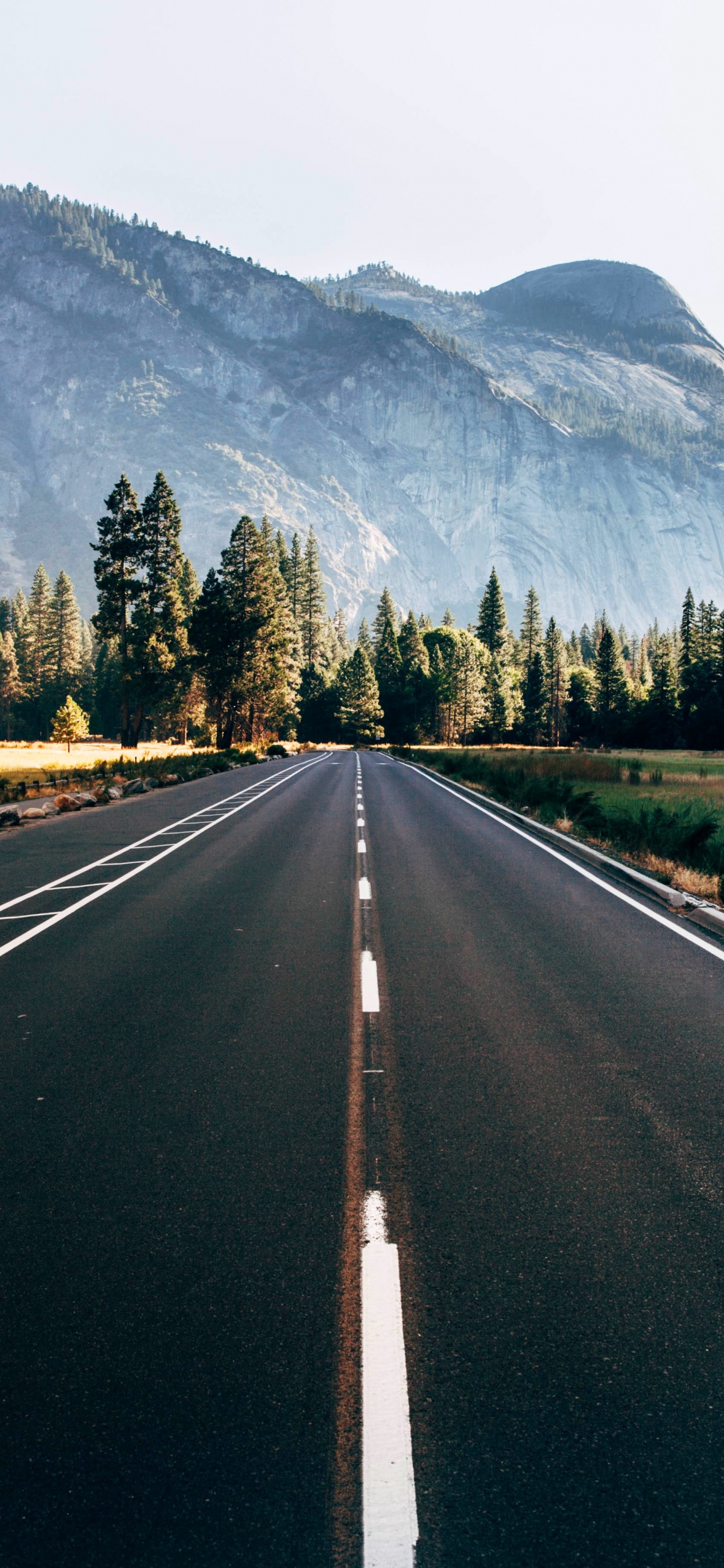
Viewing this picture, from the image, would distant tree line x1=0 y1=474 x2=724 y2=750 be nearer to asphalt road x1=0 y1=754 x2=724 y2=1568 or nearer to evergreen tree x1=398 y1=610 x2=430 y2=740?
evergreen tree x1=398 y1=610 x2=430 y2=740

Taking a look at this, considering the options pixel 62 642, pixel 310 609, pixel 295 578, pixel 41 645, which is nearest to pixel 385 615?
pixel 310 609

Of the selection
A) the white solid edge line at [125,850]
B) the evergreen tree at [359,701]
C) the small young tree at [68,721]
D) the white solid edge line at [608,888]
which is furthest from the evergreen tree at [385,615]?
the white solid edge line at [608,888]

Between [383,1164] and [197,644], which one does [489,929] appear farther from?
[197,644]

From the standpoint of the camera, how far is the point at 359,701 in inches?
4505

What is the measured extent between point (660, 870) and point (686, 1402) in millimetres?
12158

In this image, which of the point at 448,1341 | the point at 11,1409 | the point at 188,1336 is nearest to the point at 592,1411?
the point at 448,1341

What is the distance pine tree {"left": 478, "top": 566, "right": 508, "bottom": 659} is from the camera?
129 m

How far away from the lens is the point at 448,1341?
3.12 m

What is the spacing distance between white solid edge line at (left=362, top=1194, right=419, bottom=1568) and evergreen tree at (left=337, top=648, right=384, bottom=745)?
359ft

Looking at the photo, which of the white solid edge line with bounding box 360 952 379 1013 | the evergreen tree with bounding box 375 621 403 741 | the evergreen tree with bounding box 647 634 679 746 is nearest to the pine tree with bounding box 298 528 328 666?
the evergreen tree with bounding box 375 621 403 741

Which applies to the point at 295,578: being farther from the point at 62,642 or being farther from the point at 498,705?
the point at 498,705

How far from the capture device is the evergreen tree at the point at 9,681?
122 m

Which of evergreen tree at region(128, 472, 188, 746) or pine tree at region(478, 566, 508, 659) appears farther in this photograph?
pine tree at region(478, 566, 508, 659)

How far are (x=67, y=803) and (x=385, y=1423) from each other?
75.0 ft
